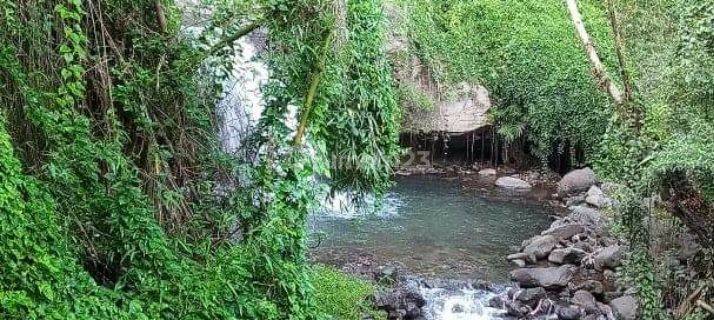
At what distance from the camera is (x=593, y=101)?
14945 mm

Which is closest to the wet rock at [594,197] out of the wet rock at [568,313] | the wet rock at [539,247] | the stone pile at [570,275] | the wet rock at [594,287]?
the stone pile at [570,275]

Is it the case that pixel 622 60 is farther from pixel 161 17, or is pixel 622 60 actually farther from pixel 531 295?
pixel 161 17

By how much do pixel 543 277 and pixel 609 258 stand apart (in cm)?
119

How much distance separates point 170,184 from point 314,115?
4.15 ft

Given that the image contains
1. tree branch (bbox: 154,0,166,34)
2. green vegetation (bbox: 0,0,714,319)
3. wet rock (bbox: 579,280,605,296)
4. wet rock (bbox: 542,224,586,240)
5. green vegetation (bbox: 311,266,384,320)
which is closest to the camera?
green vegetation (bbox: 0,0,714,319)

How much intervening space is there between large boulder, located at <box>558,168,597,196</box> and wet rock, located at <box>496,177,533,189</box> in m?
0.80

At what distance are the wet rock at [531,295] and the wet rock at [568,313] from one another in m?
0.40

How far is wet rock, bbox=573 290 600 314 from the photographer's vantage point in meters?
9.12

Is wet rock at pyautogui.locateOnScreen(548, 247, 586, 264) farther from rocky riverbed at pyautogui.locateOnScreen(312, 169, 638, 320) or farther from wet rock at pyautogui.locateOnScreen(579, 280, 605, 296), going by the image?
wet rock at pyautogui.locateOnScreen(579, 280, 605, 296)

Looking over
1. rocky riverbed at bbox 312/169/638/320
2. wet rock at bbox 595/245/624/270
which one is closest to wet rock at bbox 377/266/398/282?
rocky riverbed at bbox 312/169/638/320

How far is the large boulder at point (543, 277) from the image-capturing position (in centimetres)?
993

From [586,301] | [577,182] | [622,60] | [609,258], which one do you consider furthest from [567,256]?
[577,182]

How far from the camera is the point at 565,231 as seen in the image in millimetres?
11844

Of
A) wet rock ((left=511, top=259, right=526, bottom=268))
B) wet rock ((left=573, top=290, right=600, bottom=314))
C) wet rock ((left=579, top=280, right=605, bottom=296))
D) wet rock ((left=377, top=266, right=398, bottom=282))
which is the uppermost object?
wet rock ((left=377, top=266, right=398, bottom=282))
